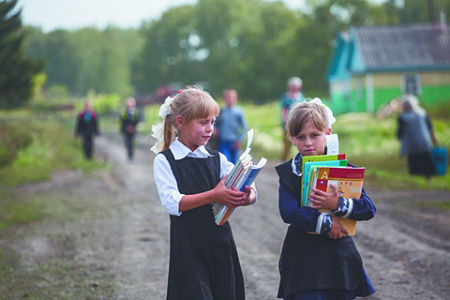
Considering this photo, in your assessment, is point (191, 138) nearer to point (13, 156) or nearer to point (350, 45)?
point (13, 156)

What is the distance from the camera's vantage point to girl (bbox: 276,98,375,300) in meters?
3.42

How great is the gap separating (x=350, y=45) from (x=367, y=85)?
509cm

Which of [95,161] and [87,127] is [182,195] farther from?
[87,127]

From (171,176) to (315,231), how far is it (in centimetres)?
87

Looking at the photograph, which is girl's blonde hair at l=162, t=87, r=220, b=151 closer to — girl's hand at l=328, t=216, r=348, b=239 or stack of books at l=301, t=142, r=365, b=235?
stack of books at l=301, t=142, r=365, b=235

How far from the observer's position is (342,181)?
342 cm

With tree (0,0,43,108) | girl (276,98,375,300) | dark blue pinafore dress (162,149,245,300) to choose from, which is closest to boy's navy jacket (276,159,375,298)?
girl (276,98,375,300)

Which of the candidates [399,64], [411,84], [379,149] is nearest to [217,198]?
[379,149]

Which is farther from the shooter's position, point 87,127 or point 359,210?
point 87,127

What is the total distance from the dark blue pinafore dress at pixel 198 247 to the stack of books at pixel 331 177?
0.55 meters

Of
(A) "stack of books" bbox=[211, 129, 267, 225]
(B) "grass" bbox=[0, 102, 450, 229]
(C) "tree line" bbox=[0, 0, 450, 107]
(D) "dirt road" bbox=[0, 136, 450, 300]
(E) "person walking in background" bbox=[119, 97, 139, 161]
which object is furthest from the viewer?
(C) "tree line" bbox=[0, 0, 450, 107]

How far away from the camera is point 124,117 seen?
66.7 ft

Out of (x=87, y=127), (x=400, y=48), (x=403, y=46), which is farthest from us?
(x=403, y=46)

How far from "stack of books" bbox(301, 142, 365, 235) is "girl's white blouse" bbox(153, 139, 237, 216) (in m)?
0.58
